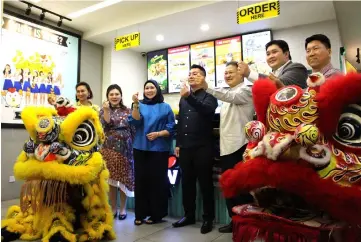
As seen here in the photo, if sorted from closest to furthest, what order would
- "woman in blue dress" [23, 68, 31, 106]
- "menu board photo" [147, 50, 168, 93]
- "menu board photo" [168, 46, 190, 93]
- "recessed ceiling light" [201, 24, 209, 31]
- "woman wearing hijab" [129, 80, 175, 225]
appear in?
"woman wearing hijab" [129, 80, 175, 225] → "woman in blue dress" [23, 68, 31, 106] → "recessed ceiling light" [201, 24, 209, 31] → "menu board photo" [168, 46, 190, 93] → "menu board photo" [147, 50, 168, 93]

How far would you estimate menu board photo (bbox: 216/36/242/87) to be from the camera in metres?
4.83

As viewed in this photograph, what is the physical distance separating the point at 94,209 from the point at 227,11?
10.5ft

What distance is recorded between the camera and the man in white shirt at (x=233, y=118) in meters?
2.16

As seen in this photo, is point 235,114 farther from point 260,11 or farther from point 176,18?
point 176,18

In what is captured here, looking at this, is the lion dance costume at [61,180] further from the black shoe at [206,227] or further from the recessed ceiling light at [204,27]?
the recessed ceiling light at [204,27]

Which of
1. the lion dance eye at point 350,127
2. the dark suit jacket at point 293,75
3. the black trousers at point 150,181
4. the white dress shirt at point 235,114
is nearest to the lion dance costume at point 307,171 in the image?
the lion dance eye at point 350,127

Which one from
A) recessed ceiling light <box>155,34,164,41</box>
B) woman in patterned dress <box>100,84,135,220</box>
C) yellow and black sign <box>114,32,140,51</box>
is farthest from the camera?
recessed ceiling light <box>155,34,164,41</box>

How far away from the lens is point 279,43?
1.94 meters

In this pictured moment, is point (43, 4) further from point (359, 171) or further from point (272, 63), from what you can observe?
point (359, 171)

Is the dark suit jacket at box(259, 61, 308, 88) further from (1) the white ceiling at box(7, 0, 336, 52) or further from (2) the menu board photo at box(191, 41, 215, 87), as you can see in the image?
(2) the menu board photo at box(191, 41, 215, 87)

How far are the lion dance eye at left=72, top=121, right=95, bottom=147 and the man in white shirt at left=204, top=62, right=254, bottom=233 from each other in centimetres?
87

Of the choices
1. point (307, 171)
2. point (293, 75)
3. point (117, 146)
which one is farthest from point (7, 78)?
point (307, 171)

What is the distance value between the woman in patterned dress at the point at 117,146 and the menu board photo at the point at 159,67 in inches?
113

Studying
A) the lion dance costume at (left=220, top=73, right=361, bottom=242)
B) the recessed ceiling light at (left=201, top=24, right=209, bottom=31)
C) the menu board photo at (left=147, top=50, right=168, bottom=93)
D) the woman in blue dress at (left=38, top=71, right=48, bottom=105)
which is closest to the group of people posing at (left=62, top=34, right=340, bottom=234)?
the lion dance costume at (left=220, top=73, right=361, bottom=242)
